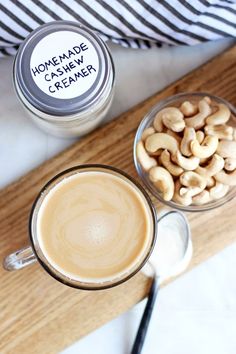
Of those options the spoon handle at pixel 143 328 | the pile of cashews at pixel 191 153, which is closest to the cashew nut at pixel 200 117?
the pile of cashews at pixel 191 153

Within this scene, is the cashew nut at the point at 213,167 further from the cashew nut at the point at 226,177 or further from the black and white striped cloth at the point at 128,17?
the black and white striped cloth at the point at 128,17

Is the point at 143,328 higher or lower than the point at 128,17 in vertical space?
lower

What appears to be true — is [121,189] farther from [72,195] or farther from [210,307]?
[210,307]

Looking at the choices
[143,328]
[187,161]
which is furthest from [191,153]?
[143,328]

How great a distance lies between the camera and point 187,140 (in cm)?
66

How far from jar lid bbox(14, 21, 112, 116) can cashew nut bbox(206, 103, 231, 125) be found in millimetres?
120

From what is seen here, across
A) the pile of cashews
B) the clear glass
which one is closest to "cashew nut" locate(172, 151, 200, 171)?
the pile of cashews

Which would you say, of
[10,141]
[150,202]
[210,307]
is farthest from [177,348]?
[10,141]

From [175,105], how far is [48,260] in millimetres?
225

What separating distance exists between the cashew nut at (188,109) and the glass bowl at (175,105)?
1.1 inches

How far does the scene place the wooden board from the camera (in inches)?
28.9

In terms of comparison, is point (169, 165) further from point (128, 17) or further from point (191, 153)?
point (128, 17)

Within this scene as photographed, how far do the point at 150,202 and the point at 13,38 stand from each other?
24cm

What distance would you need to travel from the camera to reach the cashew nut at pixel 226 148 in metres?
0.66
